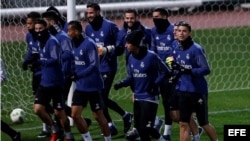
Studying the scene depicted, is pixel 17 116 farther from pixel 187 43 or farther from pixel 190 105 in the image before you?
pixel 187 43

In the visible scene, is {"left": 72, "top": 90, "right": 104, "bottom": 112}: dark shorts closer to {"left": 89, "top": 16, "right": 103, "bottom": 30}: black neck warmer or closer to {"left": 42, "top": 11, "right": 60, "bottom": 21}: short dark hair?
{"left": 42, "top": 11, "right": 60, "bottom": 21}: short dark hair

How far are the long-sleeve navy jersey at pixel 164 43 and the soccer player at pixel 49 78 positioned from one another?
61.0 inches

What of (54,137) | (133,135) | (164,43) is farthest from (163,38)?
(54,137)

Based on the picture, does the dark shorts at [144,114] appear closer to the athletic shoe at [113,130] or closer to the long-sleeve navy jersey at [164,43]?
the long-sleeve navy jersey at [164,43]

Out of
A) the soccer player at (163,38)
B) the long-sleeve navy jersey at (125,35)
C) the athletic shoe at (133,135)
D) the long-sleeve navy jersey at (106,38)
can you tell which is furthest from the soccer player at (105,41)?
the soccer player at (163,38)

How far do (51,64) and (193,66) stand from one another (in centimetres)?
227

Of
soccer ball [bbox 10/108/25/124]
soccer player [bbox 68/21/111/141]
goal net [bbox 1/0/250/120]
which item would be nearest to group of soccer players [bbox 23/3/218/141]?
soccer player [bbox 68/21/111/141]

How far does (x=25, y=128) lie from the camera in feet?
56.7

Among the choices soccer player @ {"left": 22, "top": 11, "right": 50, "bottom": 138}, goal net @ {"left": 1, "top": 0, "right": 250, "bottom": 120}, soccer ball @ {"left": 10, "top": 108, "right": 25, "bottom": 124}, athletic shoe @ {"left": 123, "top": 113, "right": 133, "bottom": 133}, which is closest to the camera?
soccer player @ {"left": 22, "top": 11, "right": 50, "bottom": 138}

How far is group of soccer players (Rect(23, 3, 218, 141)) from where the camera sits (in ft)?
46.9

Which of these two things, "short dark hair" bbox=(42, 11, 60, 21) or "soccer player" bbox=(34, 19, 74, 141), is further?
"short dark hair" bbox=(42, 11, 60, 21)

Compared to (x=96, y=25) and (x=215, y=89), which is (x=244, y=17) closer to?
(x=215, y=89)

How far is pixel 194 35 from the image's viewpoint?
2466 cm

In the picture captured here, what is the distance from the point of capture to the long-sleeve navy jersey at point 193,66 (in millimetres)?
14156
